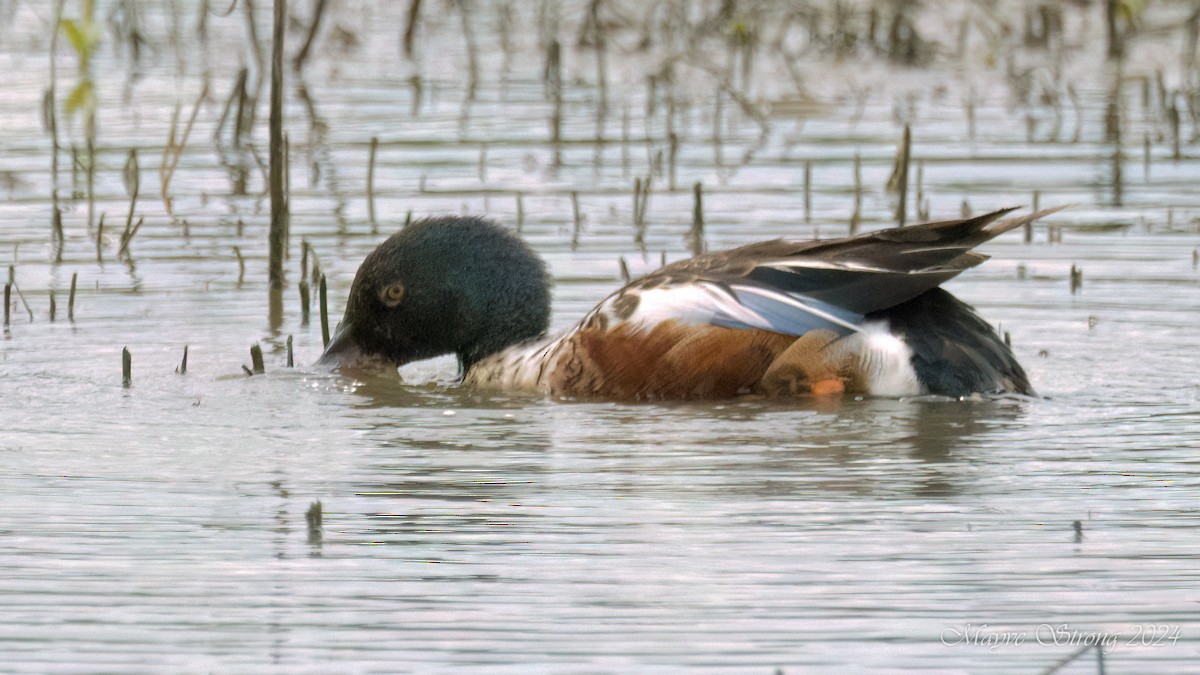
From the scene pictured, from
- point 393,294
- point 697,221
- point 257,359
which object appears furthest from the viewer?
point 697,221

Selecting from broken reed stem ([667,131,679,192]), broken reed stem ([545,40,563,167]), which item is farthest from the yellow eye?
broken reed stem ([545,40,563,167])

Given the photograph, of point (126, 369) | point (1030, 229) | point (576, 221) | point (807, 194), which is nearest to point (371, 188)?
point (576, 221)

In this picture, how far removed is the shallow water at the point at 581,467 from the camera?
3732 mm

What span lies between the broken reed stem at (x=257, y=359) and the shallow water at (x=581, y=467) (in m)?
0.08

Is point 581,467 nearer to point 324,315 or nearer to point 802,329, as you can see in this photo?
point 802,329

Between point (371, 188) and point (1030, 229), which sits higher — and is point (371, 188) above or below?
above

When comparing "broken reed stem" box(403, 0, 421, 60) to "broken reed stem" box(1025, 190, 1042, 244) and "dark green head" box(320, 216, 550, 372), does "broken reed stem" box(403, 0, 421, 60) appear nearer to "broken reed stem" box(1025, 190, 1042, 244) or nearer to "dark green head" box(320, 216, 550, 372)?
"broken reed stem" box(1025, 190, 1042, 244)

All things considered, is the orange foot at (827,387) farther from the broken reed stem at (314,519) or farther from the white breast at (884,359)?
the broken reed stem at (314,519)

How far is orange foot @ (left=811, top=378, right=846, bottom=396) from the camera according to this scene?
5766 millimetres

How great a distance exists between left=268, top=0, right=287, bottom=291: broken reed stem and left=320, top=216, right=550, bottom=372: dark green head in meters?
0.87

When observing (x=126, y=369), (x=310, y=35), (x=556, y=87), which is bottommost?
(x=126, y=369)

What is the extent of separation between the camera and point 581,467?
5.03m

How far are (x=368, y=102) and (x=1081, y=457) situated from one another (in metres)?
7.14

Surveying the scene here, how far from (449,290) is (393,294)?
174mm
